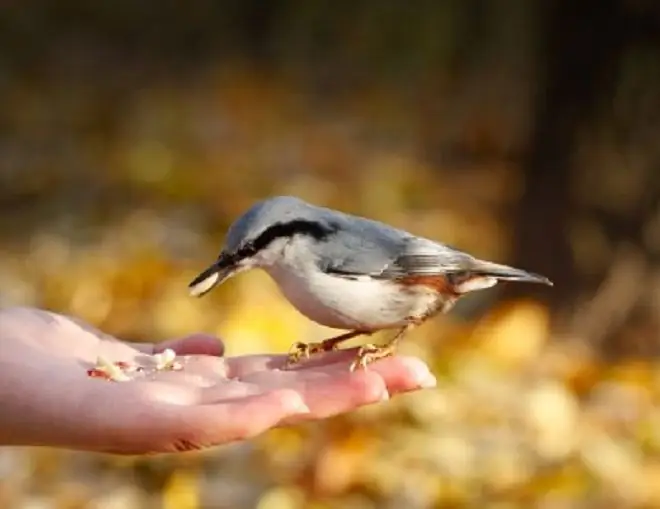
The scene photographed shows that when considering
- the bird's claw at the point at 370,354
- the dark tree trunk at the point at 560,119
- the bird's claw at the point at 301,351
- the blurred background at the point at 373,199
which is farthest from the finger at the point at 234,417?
the dark tree trunk at the point at 560,119

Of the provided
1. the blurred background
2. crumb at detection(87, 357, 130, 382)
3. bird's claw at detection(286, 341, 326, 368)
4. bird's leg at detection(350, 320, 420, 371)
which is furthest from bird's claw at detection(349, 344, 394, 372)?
the blurred background

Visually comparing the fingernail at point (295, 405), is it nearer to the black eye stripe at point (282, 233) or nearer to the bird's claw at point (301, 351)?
the black eye stripe at point (282, 233)

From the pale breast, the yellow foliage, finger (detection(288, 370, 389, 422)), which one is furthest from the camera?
the yellow foliage

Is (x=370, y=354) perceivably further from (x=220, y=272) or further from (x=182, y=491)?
(x=182, y=491)

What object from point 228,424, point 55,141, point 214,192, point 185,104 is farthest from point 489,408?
point 185,104

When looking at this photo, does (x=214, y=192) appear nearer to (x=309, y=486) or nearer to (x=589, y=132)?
(x=589, y=132)

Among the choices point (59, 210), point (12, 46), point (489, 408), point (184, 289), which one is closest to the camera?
point (489, 408)

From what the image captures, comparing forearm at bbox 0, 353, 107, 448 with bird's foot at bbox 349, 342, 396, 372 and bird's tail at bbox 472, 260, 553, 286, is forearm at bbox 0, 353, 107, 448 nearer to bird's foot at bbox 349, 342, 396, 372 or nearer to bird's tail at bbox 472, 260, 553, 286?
bird's foot at bbox 349, 342, 396, 372
